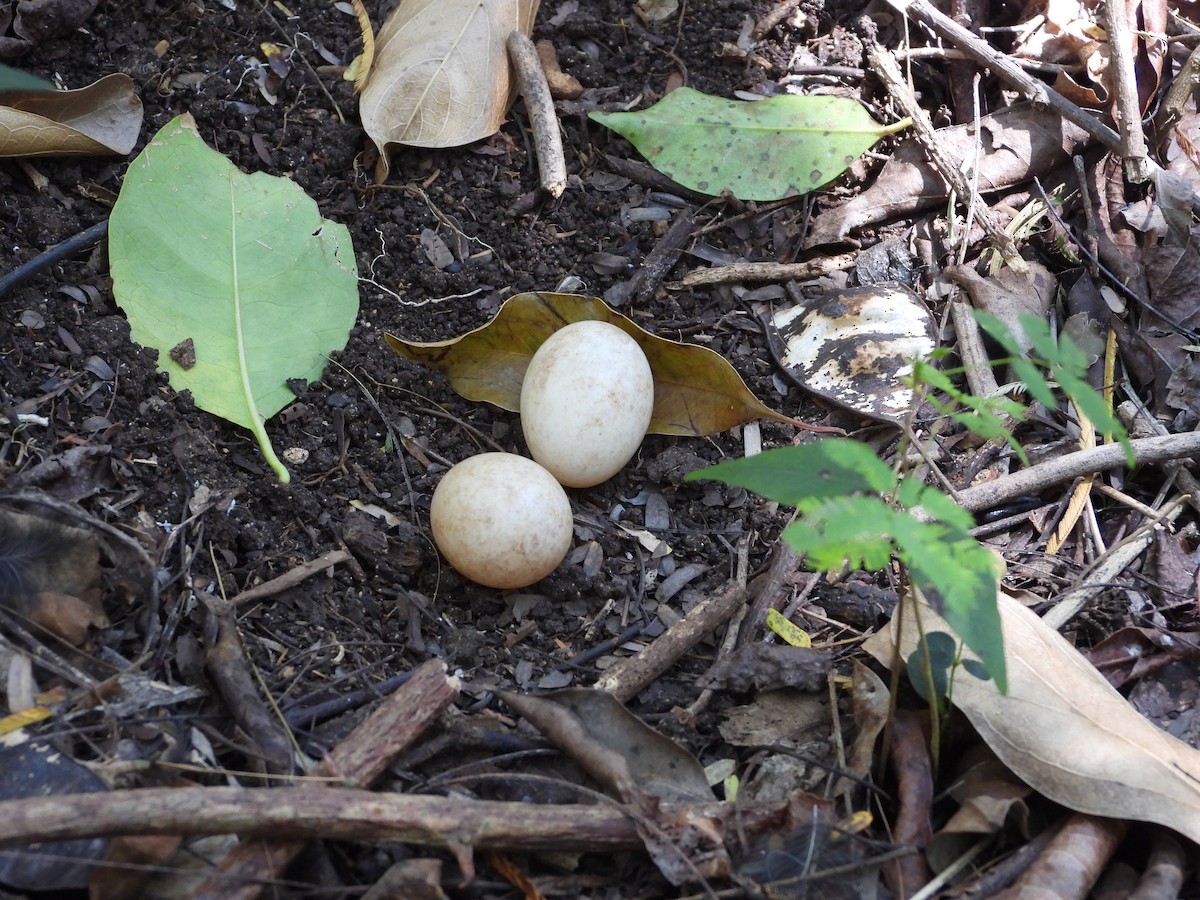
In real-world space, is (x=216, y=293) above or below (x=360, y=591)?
above

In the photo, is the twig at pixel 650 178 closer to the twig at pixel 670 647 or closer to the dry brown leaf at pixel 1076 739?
the twig at pixel 670 647

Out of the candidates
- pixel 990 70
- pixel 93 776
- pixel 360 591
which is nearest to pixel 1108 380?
pixel 990 70

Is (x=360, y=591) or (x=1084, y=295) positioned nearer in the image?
(x=360, y=591)

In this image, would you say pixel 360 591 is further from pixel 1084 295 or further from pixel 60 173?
pixel 1084 295

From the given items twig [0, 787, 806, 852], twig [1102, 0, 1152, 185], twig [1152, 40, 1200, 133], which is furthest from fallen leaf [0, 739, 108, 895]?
twig [1152, 40, 1200, 133]

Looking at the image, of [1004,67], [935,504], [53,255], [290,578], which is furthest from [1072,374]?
[53,255]

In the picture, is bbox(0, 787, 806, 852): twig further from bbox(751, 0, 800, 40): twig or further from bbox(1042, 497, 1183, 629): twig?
bbox(751, 0, 800, 40): twig
